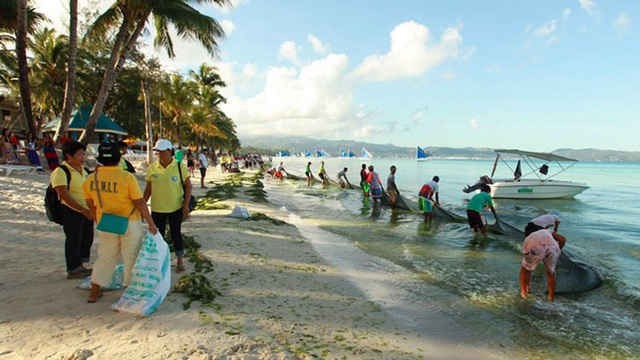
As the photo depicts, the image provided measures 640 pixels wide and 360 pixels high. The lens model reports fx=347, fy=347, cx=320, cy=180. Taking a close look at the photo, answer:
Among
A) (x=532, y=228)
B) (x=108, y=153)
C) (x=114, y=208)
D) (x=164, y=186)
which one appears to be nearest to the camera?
(x=108, y=153)

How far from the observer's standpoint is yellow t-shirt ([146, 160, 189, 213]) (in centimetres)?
446

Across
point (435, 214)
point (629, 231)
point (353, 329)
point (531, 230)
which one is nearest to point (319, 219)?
point (435, 214)

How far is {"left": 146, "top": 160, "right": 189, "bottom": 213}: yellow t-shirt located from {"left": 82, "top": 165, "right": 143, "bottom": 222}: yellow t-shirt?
0.90 metres

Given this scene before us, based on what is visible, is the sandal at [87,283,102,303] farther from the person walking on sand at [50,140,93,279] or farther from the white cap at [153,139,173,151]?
the white cap at [153,139,173,151]

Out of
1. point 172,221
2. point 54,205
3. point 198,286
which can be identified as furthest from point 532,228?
point 54,205

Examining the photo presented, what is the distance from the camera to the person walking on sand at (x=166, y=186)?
4.45 metres

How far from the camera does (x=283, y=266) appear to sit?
622 cm

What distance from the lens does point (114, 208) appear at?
3502mm

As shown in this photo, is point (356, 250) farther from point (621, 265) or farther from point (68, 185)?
point (621, 265)

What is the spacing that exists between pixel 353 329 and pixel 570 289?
458 cm

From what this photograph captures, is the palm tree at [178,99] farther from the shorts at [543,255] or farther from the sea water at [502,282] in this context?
the shorts at [543,255]

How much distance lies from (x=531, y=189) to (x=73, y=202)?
23.8m

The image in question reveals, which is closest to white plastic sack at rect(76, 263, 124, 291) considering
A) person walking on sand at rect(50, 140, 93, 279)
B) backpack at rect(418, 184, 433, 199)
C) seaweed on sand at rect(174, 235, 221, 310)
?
person walking on sand at rect(50, 140, 93, 279)

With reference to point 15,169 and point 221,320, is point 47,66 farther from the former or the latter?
point 221,320
